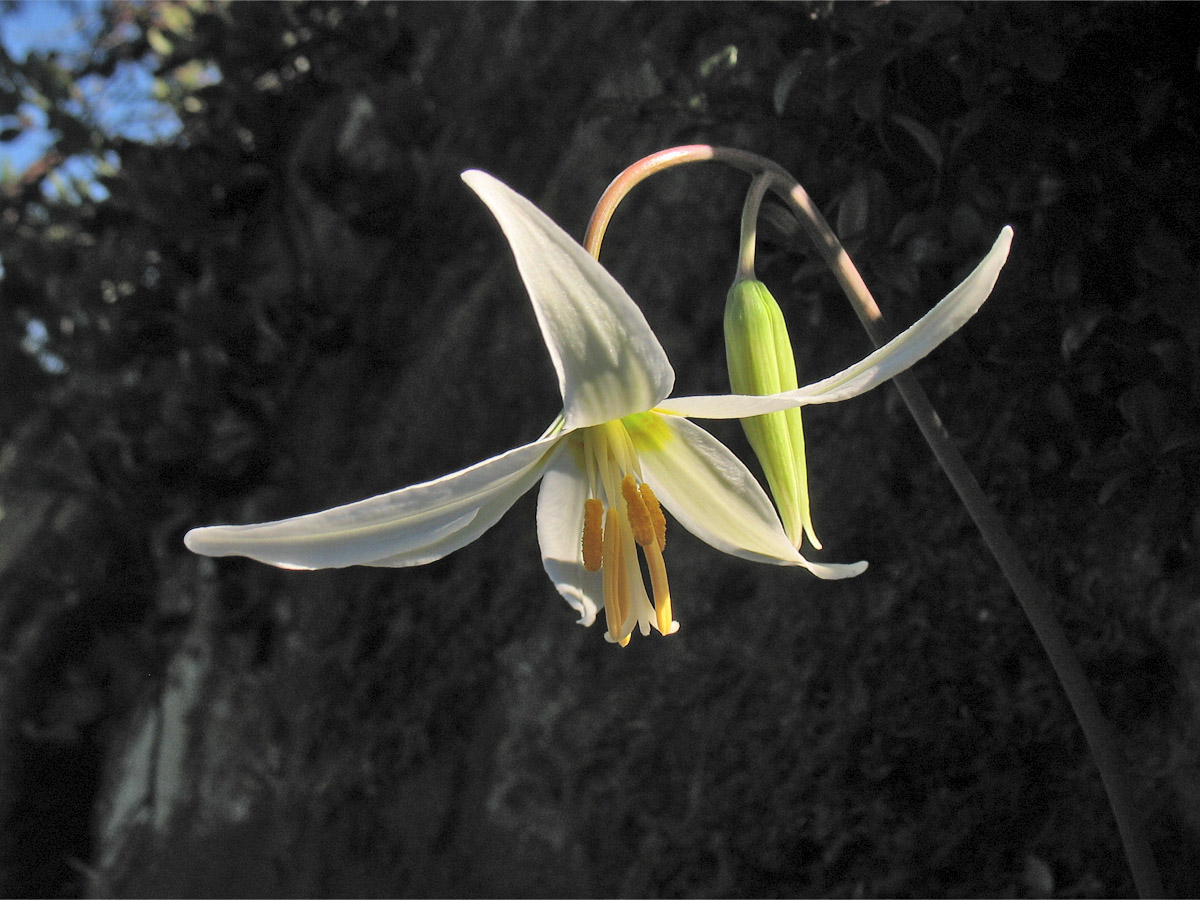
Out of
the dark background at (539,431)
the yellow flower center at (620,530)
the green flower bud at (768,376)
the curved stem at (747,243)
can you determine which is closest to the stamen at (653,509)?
the yellow flower center at (620,530)

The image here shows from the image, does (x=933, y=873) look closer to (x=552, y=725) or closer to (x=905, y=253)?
(x=552, y=725)

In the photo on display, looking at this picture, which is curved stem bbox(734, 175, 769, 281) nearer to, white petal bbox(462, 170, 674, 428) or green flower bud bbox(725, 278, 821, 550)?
green flower bud bbox(725, 278, 821, 550)

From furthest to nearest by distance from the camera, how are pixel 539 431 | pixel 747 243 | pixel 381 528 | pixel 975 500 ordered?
1. pixel 539 431
2. pixel 975 500
3. pixel 747 243
4. pixel 381 528

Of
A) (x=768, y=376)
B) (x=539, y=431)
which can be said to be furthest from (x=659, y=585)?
(x=539, y=431)

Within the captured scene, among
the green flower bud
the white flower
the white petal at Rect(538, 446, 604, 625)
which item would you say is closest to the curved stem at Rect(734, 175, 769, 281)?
the green flower bud

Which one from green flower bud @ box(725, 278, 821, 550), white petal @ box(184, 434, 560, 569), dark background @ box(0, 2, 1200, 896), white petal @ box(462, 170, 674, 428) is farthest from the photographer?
dark background @ box(0, 2, 1200, 896)

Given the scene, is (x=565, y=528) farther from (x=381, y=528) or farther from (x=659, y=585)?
(x=381, y=528)
